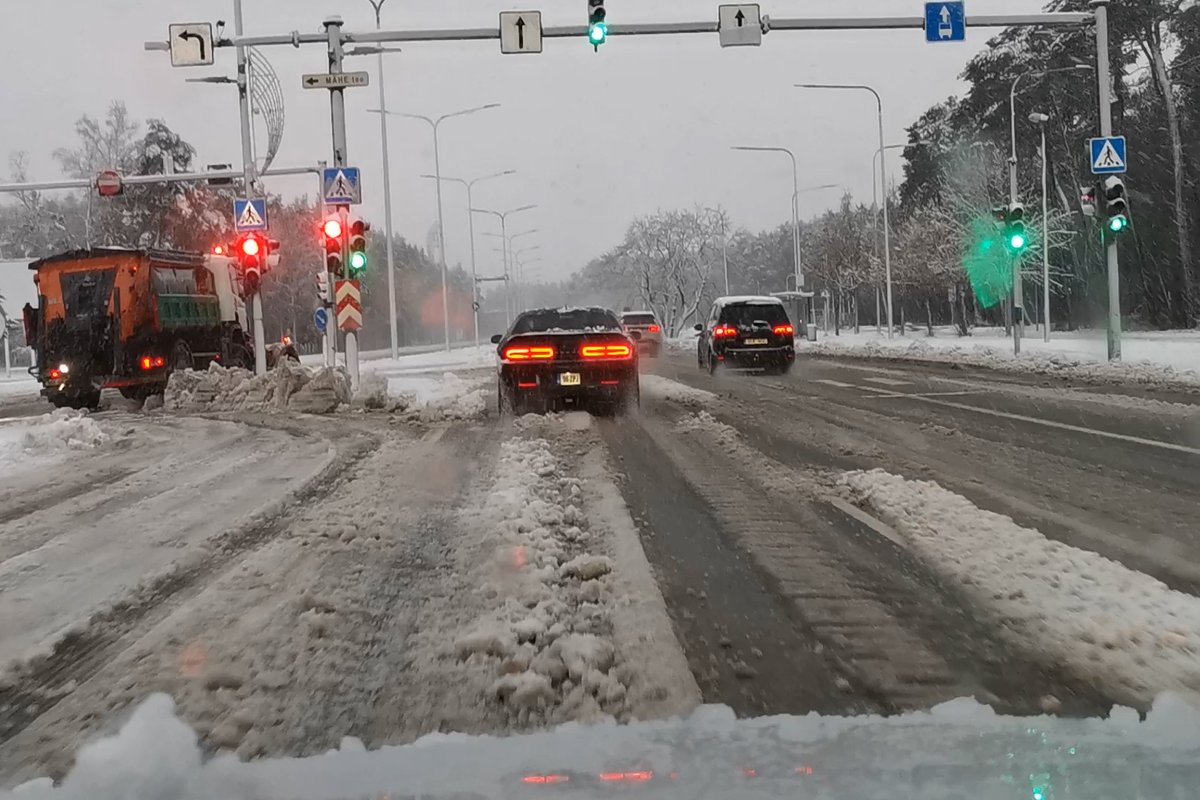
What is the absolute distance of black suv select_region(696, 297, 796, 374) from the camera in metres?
27.1

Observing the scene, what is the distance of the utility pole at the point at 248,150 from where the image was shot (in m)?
23.7

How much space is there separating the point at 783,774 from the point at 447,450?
9.55 meters

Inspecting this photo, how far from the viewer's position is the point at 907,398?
59.8 ft

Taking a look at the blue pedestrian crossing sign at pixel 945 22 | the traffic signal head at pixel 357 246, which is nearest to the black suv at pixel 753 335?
the blue pedestrian crossing sign at pixel 945 22

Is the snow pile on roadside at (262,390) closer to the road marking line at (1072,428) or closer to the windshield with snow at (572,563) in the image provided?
the windshield with snow at (572,563)

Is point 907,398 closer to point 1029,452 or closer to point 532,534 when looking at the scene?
point 1029,452

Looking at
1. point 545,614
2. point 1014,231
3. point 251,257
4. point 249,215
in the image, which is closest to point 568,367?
point 251,257

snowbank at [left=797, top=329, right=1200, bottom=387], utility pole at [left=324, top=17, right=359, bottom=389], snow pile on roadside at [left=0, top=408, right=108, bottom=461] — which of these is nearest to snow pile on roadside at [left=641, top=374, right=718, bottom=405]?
utility pole at [left=324, top=17, right=359, bottom=389]

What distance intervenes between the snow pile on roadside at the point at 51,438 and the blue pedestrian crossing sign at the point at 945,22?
1456 centimetres

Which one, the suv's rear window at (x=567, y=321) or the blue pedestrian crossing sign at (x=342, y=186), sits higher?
the blue pedestrian crossing sign at (x=342, y=186)

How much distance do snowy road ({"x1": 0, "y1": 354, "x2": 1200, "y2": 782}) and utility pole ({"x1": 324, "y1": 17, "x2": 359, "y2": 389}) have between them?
8529 mm

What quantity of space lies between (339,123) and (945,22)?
10.7m

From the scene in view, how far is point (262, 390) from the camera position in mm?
20719

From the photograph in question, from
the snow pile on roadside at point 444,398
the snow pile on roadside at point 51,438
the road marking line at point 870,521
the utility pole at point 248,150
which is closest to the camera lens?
the road marking line at point 870,521
